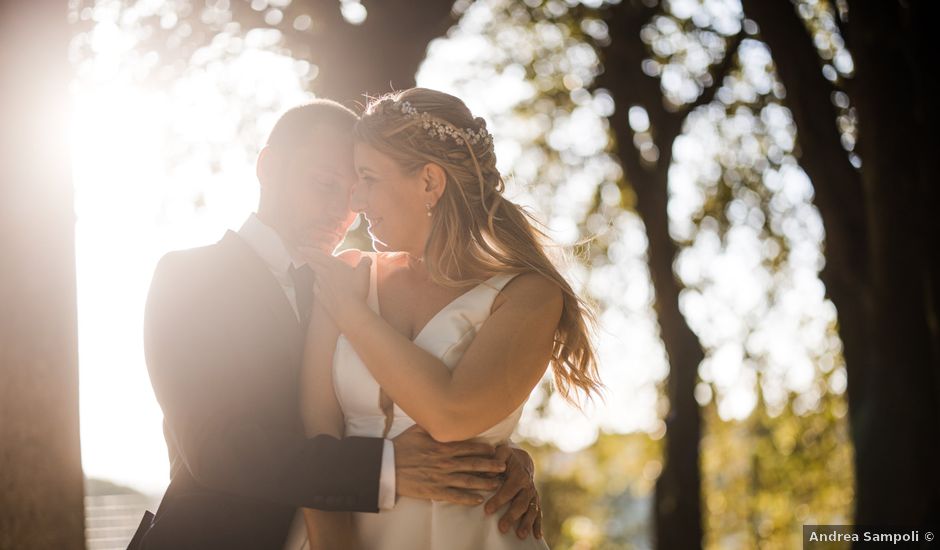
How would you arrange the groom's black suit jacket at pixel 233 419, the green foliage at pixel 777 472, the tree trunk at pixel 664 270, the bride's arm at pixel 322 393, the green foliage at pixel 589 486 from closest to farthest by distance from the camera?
1. the groom's black suit jacket at pixel 233 419
2. the bride's arm at pixel 322 393
3. the tree trunk at pixel 664 270
4. the green foliage at pixel 777 472
5. the green foliage at pixel 589 486

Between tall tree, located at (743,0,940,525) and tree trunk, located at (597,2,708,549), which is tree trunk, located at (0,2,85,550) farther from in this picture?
tree trunk, located at (597,2,708,549)

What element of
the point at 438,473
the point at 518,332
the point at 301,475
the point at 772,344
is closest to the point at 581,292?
the point at 518,332

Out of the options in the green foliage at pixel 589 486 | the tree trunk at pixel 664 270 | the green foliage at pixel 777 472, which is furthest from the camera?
the green foliage at pixel 589 486

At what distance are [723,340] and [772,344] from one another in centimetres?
85

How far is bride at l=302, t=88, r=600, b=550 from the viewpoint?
11.5 ft

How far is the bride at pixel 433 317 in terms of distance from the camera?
3512 millimetres

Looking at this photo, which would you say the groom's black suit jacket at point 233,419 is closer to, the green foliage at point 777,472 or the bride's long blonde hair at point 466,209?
the bride's long blonde hair at point 466,209

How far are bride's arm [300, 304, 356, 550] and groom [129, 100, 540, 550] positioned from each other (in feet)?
0.14

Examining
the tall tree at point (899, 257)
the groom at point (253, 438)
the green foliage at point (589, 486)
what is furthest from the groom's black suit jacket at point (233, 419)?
the green foliage at point (589, 486)

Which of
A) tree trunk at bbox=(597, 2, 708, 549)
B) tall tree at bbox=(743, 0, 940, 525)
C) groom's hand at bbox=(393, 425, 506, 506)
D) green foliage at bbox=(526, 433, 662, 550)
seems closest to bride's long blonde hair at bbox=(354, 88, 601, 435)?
groom's hand at bbox=(393, 425, 506, 506)

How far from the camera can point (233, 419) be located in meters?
3.37

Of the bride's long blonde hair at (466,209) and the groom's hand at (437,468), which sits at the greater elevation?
the bride's long blonde hair at (466,209)

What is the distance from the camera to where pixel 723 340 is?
55.7ft

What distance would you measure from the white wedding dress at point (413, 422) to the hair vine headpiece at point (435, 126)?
54 cm
